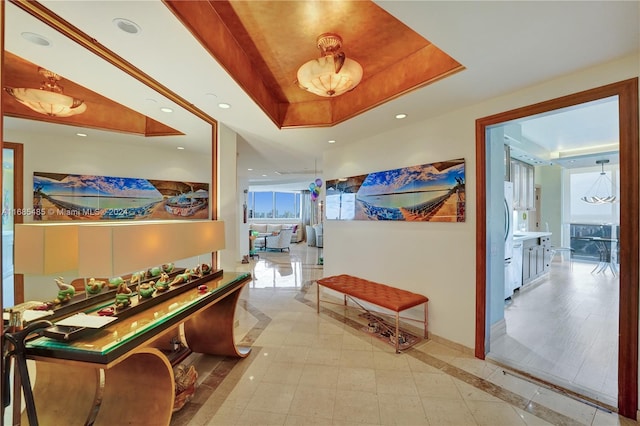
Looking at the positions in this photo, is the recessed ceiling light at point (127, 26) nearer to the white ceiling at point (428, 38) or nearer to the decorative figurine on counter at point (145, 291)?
the white ceiling at point (428, 38)

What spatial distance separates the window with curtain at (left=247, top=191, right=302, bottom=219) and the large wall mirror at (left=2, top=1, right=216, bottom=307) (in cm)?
1113

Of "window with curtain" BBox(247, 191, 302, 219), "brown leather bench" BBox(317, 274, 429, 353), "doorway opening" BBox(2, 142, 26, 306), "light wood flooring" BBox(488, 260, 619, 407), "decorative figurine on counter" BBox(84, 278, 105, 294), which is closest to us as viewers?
"doorway opening" BBox(2, 142, 26, 306)

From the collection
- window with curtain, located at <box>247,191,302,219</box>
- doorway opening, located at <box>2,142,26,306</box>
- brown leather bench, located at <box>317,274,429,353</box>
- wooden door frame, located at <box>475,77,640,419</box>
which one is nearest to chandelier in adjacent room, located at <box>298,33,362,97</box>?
doorway opening, located at <box>2,142,26,306</box>

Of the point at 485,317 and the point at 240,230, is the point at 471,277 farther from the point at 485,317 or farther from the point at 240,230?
the point at 240,230

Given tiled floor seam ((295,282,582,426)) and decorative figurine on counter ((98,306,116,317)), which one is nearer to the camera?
decorative figurine on counter ((98,306,116,317))

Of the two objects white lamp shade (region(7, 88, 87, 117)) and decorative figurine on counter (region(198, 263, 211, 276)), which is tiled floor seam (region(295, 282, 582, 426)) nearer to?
decorative figurine on counter (region(198, 263, 211, 276))

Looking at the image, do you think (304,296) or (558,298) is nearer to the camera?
(558,298)

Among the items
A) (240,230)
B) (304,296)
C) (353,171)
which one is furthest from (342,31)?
(240,230)

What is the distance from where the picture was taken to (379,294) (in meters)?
3.30

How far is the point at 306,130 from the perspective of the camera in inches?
142

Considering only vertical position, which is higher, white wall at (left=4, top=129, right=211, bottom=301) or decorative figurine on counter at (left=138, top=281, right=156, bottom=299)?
white wall at (left=4, top=129, right=211, bottom=301)

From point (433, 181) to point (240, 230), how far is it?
5736 mm

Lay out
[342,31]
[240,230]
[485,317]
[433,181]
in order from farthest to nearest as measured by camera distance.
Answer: [240,230] → [433,181] → [485,317] → [342,31]

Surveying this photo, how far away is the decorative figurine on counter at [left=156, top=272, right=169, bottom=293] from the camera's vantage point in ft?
6.67
